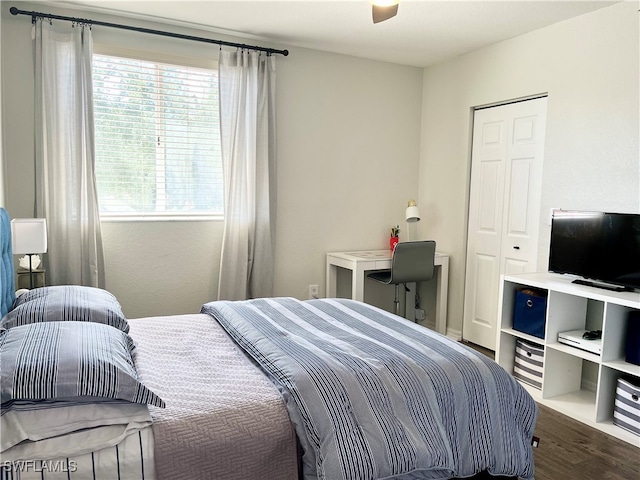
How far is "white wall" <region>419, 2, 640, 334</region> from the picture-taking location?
9.90 ft

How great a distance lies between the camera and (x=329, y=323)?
241 cm

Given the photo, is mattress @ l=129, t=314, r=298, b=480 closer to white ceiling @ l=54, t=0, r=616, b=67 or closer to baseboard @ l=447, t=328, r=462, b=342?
white ceiling @ l=54, t=0, r=616, b=67

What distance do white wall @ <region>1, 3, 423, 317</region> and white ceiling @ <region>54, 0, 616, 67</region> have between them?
18 centimetres

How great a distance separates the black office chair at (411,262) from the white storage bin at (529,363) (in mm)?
931

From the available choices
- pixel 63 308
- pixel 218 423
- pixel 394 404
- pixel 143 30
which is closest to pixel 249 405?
pixel 218 423

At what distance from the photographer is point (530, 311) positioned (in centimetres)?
315

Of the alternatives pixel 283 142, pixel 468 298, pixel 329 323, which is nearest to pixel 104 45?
pixel 283 142

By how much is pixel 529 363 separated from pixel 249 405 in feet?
7.49

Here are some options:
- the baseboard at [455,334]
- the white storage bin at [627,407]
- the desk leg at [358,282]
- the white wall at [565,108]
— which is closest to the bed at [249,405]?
the white storage bin at [627,407]

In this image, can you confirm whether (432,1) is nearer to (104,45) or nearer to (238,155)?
(238,155)

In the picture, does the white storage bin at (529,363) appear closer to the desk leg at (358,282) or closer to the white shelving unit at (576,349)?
the white shelving unit at (576,349)

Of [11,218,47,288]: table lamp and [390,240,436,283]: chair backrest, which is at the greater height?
[11,218,47,288]: table lamp

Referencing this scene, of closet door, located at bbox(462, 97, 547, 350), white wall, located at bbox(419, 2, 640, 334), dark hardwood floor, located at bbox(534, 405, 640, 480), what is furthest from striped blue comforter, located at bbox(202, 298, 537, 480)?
closet door, located at bbox(462, 97, 547, 350)

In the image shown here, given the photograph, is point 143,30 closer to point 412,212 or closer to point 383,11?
point 383,11
